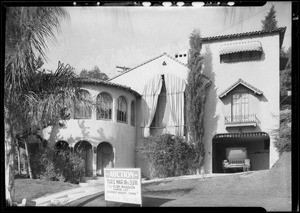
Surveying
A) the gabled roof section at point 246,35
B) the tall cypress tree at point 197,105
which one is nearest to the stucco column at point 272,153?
the tall cypress tree at point 197,105

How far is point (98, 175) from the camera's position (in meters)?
8.02

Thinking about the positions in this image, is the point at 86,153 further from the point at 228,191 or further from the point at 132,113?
the point at 228,191

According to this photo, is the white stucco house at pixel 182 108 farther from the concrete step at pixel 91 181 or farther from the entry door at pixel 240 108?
the concrete step at pixel 91 181

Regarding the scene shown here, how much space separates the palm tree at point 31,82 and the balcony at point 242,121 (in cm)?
260

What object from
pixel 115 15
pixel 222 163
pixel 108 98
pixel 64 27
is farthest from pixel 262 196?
pixel 64 27

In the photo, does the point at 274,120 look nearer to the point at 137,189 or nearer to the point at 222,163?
the point at 222,163

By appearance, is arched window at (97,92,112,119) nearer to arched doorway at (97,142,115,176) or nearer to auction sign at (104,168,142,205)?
arched doorway at (97,142,115,176)

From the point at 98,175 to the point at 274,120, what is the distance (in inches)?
117

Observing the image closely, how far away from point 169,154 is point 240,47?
6.92 feet

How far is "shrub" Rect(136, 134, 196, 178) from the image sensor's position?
26.8ft

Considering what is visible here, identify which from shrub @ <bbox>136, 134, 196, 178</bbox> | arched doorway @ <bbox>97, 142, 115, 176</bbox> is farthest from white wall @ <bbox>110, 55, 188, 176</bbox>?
arched doorway @ <bbox>97, 142, 115, 176</bbox>

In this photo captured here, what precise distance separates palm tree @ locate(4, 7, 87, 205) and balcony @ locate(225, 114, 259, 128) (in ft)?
8.52

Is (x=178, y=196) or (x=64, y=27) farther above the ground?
(x=64, y=27)
